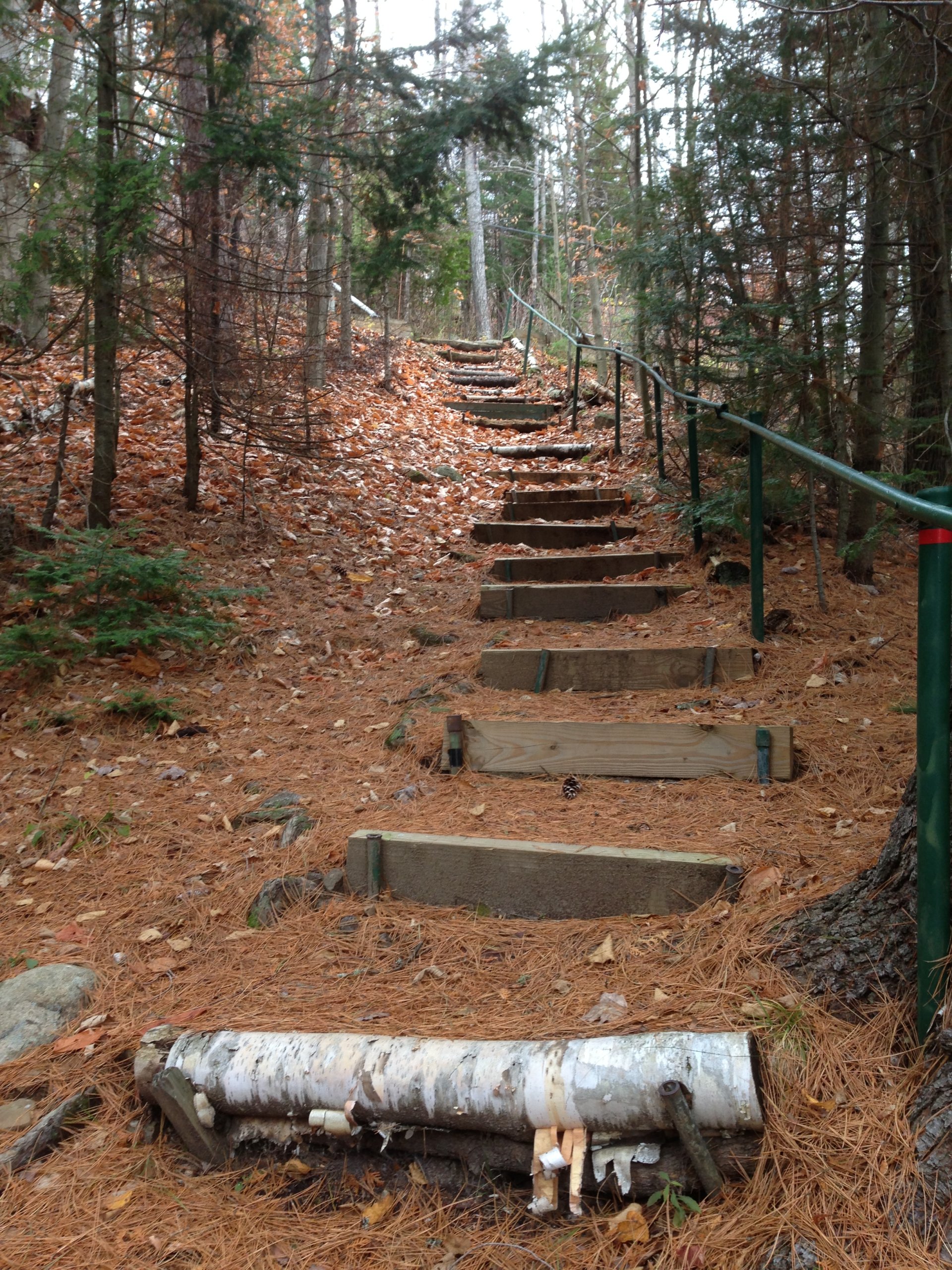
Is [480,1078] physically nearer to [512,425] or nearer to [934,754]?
[934,754]

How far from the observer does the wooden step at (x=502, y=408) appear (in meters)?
11.6

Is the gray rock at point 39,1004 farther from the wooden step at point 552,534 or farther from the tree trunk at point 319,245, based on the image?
the tree trunk at point 319,245

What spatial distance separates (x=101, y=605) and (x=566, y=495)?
4082mm

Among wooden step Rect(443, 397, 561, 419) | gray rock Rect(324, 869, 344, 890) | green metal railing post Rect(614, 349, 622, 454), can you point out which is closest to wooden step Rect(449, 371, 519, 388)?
wooden step Rect(443, 397, 561, 419)

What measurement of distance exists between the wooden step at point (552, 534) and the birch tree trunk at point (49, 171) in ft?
11.3

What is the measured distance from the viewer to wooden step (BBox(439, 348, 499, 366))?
15.1 meters

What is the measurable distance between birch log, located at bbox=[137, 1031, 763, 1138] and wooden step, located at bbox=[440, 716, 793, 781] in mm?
1453

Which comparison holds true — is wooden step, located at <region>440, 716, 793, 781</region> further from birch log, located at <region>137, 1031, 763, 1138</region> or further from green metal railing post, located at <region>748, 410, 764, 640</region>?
birch log, located at <region>137, 1031, 763, 1138</region>

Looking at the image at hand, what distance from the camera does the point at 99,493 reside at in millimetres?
5926

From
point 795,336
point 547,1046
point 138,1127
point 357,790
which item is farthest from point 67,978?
point 795,336

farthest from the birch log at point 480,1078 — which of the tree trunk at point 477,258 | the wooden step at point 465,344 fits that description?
the tree trunk at point 477,258

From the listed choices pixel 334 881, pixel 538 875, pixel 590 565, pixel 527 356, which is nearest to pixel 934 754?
pixel 538 875

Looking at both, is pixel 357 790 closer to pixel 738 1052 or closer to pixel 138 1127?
pixel 138 1127

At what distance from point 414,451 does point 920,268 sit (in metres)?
5.43
